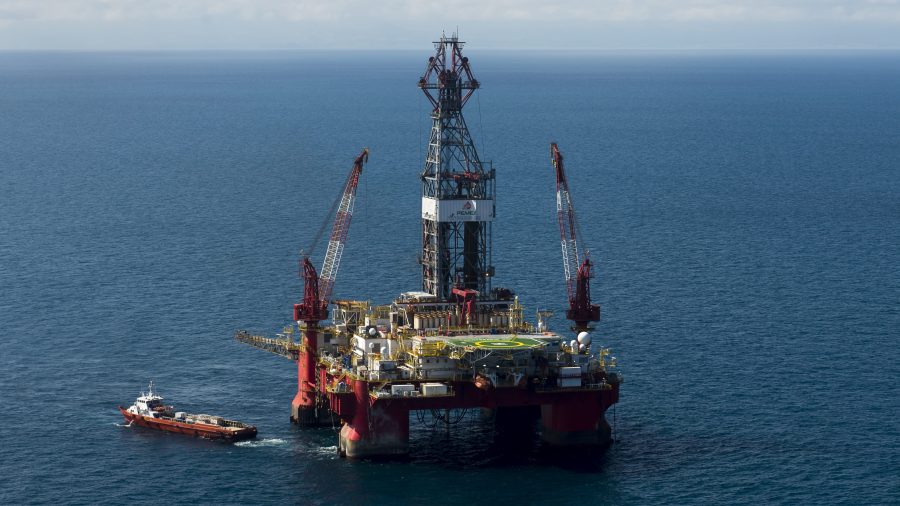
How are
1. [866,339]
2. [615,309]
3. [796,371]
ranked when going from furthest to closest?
[615,309] < [866,339] < [796,371]

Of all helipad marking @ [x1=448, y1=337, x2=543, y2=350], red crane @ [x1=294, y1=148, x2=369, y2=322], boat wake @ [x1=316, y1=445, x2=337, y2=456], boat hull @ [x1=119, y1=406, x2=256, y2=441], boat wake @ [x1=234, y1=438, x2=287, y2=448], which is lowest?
boat wake @ [x1=316, y1=445, x2=337, y2=456]

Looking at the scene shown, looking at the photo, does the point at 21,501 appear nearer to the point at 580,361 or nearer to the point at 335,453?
the point at 335,453

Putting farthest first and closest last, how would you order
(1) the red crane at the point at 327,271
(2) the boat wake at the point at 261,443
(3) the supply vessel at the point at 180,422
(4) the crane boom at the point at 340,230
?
(4) the crane boom at the point at 340,230 < (1) the red crane at the point at 327,271 < (3) the supply vessel at the point at 180,422 < (2) the boat wake at the point at 261,443

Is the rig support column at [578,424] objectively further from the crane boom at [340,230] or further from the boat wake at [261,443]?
the crane boom at [340,230]

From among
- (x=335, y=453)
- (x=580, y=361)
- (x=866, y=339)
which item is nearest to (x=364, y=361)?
(x=335, y=453)

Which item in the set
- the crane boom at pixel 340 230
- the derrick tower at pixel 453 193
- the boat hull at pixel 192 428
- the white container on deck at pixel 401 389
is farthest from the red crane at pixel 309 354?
the white container on deck at pixel 401 389

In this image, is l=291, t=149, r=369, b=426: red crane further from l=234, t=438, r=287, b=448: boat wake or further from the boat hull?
the boat hull

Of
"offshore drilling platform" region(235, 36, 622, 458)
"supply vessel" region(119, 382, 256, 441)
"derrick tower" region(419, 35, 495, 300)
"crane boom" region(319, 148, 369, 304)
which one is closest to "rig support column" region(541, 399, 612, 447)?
"offshore drilling platform" region(235, 36, 622, 458)

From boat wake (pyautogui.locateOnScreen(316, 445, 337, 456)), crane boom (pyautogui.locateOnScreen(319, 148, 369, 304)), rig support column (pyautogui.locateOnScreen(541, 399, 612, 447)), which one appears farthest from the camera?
A: crane boom (pyautogui.locateOnScreen(319, 148, 369, 304))
